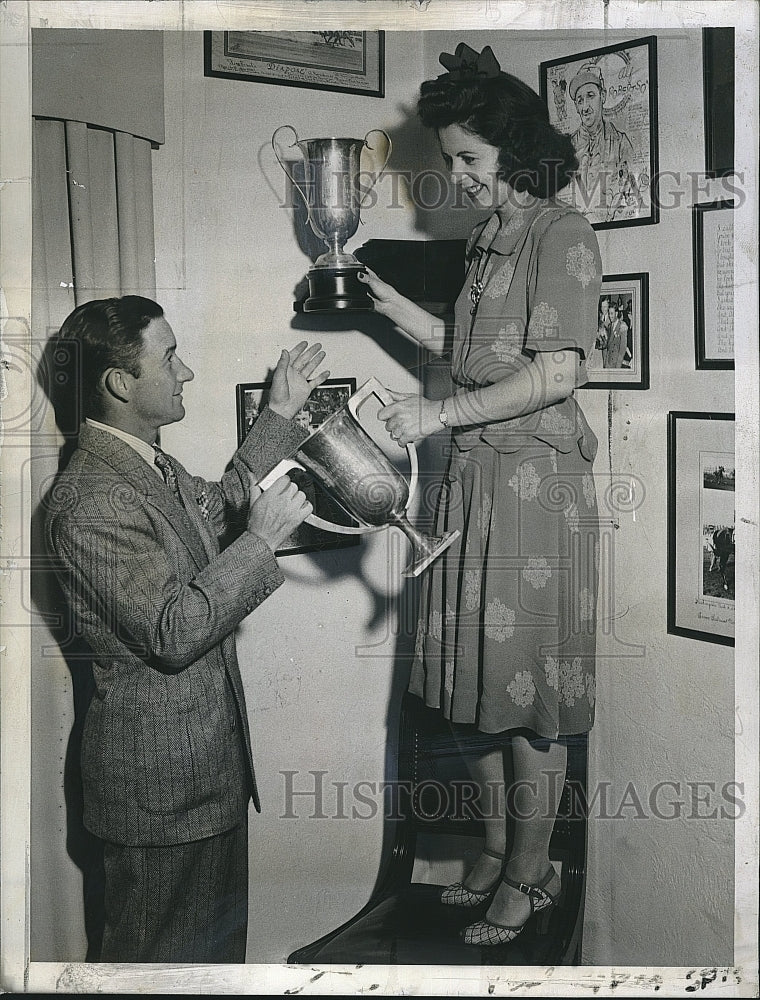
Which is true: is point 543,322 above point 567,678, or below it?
above

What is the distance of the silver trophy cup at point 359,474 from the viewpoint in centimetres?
153

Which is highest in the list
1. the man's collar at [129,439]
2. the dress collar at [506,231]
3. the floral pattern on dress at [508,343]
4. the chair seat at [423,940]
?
the dress collar at [506,231]

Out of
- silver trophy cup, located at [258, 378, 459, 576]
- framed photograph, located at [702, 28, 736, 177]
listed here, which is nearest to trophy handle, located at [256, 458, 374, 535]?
silver trophy cup, located at [258, 378, 459, 576]

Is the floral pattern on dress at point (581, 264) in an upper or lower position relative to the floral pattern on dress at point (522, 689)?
upper

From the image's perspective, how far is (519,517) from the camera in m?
1.54

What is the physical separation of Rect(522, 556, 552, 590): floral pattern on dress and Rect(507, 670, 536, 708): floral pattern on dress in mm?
142

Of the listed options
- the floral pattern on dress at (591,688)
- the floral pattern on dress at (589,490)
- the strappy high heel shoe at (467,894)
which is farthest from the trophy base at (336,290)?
the strappy high heel shoe at (467,894)

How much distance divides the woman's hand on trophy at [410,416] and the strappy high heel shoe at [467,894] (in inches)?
27.1

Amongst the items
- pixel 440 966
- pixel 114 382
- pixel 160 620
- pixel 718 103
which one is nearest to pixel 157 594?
pixel 160 620

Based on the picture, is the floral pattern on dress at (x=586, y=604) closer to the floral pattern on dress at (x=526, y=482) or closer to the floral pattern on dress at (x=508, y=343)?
the floral pattern on dress at (x=526, y=482)

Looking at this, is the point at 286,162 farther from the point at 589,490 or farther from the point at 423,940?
the point at 423,940

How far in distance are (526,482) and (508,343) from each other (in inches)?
8.7

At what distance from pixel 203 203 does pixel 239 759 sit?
89cm

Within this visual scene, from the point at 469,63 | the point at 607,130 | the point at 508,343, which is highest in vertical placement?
the point at 469,63
